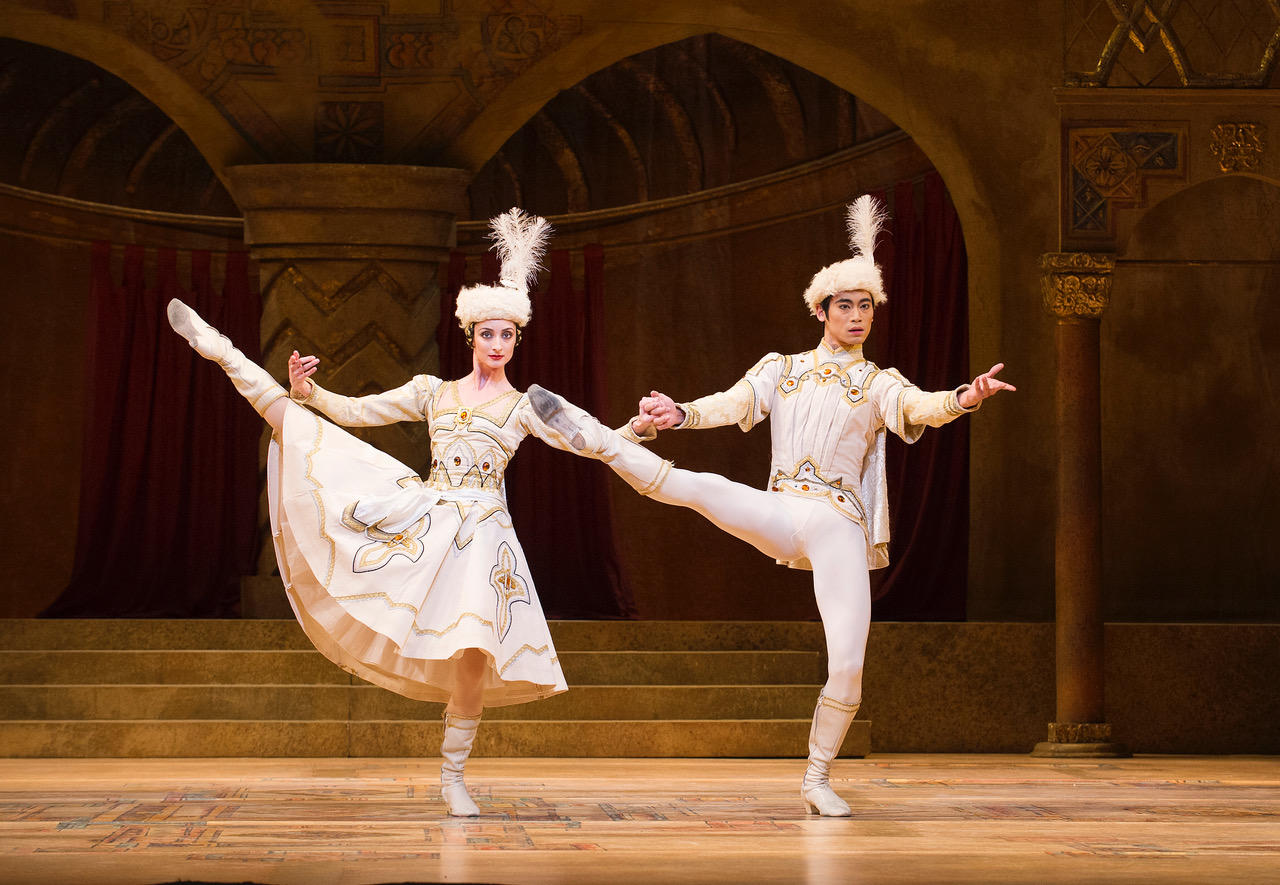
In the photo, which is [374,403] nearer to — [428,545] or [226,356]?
[226,356]

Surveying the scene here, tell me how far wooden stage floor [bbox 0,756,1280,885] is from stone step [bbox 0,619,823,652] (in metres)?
1.09

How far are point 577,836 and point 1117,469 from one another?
4.73 m

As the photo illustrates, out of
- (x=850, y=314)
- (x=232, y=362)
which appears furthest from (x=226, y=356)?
(x=850, y=314)

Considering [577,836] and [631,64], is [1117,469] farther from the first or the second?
[577,836]

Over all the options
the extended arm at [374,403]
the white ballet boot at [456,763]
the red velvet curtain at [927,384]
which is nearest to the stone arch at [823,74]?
the red velvet curtain at [927,384]

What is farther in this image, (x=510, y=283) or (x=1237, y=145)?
(x=1237, y=145)

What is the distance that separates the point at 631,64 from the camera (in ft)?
33.3

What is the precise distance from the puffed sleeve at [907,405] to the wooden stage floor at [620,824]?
1.12 m

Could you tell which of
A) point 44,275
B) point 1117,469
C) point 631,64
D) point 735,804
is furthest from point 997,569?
point 44,275

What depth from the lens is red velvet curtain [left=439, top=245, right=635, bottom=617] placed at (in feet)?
31.9

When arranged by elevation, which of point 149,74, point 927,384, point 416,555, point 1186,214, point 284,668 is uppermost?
point 149,74

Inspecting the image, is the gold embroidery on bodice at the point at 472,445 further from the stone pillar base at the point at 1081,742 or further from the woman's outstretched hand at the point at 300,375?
the stone pillar base at the point at 1081,742

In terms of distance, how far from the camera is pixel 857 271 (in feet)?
16.9

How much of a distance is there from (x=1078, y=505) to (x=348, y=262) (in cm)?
350
